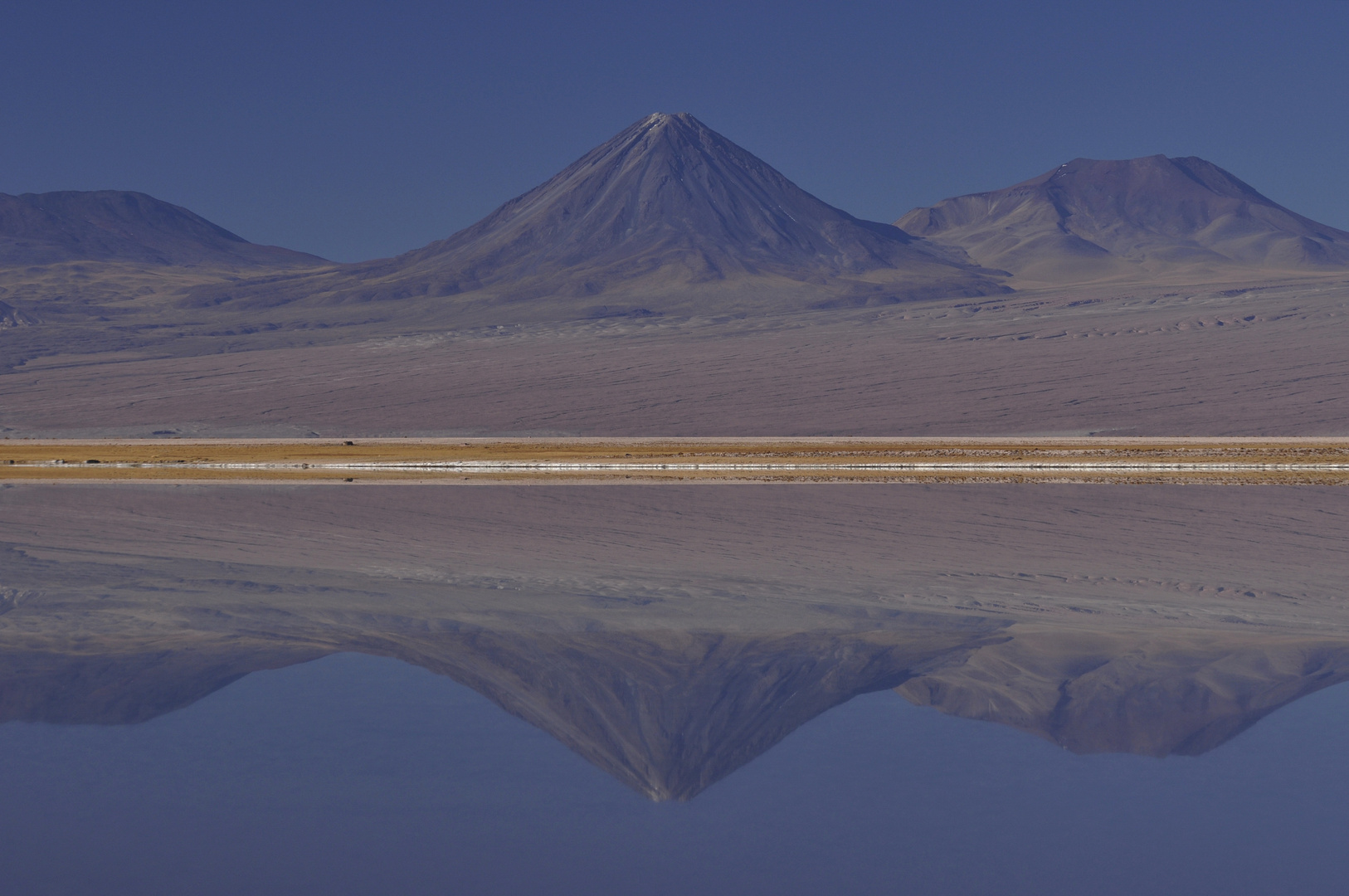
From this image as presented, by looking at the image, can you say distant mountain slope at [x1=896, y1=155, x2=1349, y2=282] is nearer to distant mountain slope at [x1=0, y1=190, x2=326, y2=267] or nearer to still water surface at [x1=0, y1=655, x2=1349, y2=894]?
distant mountain slope at [x1=0, y1=190, x2=326, y2=267]

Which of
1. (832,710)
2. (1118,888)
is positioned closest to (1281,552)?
(832,710)

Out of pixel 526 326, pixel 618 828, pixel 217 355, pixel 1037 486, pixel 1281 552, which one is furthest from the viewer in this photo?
pixel 526 326

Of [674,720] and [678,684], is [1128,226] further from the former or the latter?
[674,720]

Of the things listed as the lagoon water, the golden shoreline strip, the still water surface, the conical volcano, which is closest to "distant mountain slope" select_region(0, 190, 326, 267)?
the conical volcano

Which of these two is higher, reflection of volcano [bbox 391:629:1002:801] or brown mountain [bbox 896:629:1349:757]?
brown mountain [bbox 896:629:1349:757]

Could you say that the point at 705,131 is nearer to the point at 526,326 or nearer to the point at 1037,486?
the point at 526,326

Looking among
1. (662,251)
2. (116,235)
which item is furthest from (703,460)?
(116,235)

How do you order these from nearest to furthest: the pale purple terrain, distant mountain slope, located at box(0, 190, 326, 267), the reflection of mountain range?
the reflection of mountain range < the pale purple terrain < distant mountain slope, located at box(0, 190, 326, 267)
